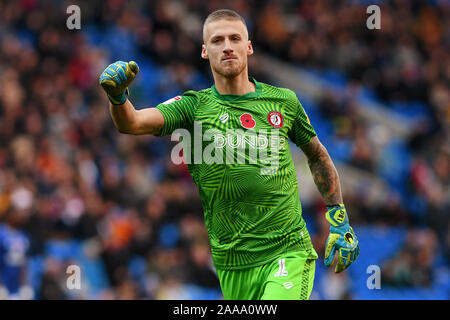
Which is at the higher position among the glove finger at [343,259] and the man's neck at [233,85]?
the man's neck at [233,85]

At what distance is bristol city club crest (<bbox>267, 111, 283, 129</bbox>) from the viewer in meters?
5.60

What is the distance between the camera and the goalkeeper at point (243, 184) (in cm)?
541

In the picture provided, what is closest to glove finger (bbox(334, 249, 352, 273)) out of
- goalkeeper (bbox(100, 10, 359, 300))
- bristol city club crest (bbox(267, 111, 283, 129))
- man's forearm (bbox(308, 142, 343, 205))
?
goalkeeper (bbox(100, 10, 359, 300))

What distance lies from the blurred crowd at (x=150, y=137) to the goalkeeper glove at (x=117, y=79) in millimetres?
6178

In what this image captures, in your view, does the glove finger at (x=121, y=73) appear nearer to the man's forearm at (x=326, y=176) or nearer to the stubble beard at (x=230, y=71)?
the stubble beard at (x=230, y=71)

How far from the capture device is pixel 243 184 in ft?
17.8

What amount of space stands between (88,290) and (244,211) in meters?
6.23

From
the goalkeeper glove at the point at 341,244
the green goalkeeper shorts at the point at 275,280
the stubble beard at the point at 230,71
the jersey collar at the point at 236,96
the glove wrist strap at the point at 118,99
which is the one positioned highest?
the stubble beard at the point at 230,71

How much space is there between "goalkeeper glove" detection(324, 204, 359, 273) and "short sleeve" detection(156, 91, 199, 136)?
58.6 inches

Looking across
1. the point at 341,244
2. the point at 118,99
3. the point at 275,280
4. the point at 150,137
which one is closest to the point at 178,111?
the point at 118,99

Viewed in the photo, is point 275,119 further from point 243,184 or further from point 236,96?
point 243,184

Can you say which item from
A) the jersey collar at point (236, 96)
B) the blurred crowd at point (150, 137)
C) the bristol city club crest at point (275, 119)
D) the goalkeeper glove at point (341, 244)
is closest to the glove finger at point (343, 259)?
the goalkeeper glove at point (341, 244)

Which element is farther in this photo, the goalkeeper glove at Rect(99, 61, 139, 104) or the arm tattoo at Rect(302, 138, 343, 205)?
the arm tattoo at Rect(302, 138, 343, 205)

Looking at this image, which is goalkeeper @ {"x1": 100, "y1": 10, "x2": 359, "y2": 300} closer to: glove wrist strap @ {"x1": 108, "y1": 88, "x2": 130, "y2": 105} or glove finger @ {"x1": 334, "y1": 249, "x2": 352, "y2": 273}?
glove finger @ {"x1": 334, "y1": 249, "x2": 352, "y2": 273}
